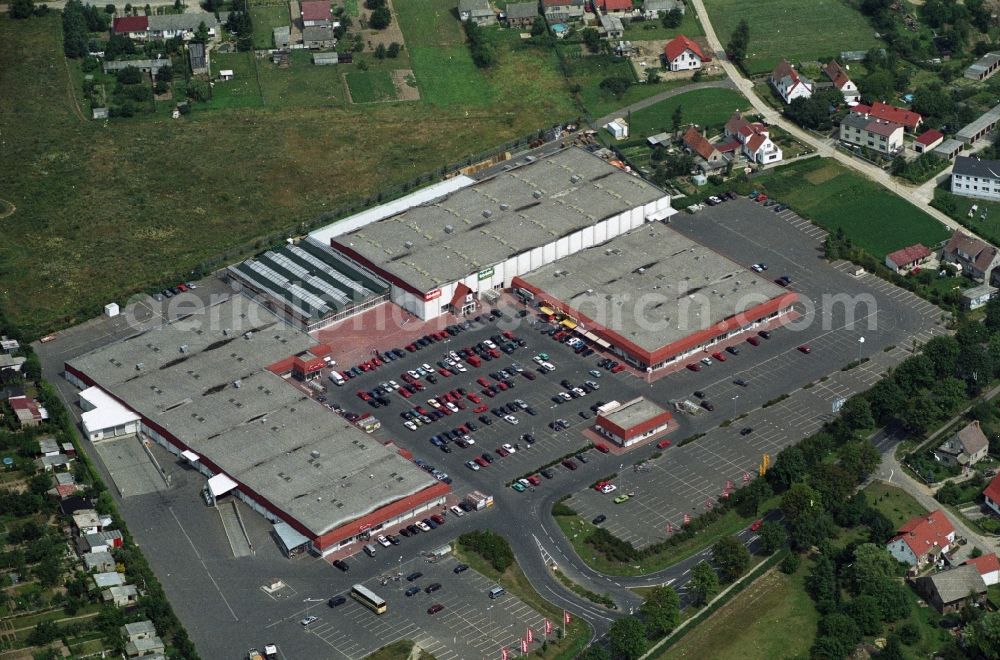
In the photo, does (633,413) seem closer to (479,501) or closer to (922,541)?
(479,501)

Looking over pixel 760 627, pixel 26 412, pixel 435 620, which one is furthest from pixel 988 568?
pixel 26 412

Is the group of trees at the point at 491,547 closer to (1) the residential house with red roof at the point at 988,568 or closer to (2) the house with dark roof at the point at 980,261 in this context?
(1) the residential house with red roof at the point at 988,568

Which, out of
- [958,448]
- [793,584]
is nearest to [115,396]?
[793,584]

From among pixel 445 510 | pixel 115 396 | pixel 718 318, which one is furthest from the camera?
pixel 718 318

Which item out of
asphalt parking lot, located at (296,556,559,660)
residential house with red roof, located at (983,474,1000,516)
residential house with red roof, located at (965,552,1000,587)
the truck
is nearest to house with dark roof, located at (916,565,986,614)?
residential house with red roof, located at (965,552,1000,587)

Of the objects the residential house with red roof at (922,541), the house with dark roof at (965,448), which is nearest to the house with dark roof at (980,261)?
the house with dark roof at (965,448)

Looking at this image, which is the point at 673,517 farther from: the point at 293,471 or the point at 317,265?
the point at 317,265
